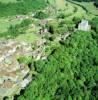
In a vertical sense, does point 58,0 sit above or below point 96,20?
below

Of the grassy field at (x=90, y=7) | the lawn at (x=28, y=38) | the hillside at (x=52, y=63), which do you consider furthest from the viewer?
the grassy field at (x=90, y=7)

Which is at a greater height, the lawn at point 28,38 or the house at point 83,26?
the house at point 83,26

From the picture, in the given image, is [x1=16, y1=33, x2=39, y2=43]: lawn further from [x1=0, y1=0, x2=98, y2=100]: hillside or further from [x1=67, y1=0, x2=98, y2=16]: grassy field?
[x1=67, y1=0, x2=98, y2=16]: grassy field

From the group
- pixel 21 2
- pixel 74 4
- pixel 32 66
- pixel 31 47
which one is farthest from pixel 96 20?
pixel 21 2

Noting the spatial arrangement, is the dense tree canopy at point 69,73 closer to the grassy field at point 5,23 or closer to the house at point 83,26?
the house at point 83,26

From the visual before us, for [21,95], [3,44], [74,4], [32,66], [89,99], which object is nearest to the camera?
[21,95]

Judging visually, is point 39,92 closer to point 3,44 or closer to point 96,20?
point 3,44

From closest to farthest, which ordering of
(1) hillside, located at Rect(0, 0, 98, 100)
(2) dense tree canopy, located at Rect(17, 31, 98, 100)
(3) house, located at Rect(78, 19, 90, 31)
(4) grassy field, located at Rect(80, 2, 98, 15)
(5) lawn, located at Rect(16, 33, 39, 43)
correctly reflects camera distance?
(2) dense tree canopy, located at Rect(17, 31, 98, 100)
(1) hillside, located at Rect(0, 0, 98, 100)
(5) lawn, located at Rect(16, 33, 39, 43)
(3) house, located at Rect(78, 19, 90, 31)
(4) grassy field, located at Rect(80, 2, 98, 15)

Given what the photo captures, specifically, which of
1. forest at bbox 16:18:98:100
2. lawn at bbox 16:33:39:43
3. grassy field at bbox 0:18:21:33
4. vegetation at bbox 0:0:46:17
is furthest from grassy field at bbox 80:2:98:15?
forest at bbox 16:18:98:100

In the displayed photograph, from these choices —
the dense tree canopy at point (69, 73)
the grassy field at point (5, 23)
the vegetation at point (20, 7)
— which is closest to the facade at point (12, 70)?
the dense tree canopy at point (69, 73)
